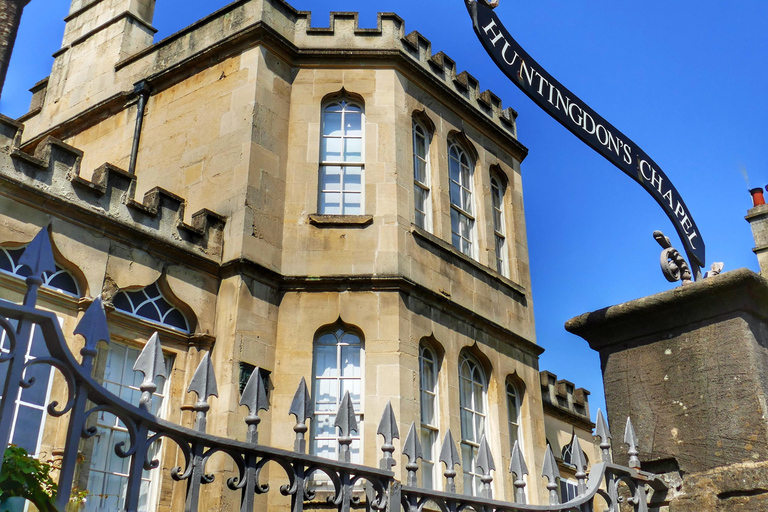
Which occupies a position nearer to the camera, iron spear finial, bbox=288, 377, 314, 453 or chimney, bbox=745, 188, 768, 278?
iron spear finial, bbox=288, 377, 314, 453

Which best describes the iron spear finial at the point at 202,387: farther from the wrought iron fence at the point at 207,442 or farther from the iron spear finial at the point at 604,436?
the iron spear finial at the point at 604,436

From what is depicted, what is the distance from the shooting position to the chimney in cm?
1795

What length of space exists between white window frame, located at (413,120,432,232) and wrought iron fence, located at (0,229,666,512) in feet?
26.8

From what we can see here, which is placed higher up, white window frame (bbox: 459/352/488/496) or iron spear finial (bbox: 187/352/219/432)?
white window frame (bbox: 459/352/488/496)

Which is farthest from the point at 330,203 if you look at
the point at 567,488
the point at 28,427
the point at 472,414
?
the point at 567,488

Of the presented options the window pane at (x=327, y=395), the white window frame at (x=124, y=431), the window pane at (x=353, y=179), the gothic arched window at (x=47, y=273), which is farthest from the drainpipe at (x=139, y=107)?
the window pane at (x=327, y=395)

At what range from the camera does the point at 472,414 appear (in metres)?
12.5

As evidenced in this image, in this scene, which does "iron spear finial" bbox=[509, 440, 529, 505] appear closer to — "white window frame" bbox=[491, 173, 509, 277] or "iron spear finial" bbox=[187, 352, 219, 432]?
"iron spear finial" bbox=[187, 352, 219, 432]

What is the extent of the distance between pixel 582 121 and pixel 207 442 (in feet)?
11.2

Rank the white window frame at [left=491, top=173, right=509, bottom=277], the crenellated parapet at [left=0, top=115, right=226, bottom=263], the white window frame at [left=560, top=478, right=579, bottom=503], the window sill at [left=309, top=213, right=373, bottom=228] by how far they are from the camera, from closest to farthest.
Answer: the crenellated parapet at [left=0, top=115, right=226, bottom=263]
the window sill at [left=309, top=213, right=373, bottom=228]
the white window frame at [left=491, top=173, right=509, bottom=277]
the white window frame at [left=560, top=478, right=579, bottom=503]

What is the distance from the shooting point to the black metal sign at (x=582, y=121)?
5.09 metres

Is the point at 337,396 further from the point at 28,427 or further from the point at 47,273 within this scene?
the point at 47,273

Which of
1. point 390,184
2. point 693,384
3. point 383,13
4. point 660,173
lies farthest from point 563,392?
point 693,384

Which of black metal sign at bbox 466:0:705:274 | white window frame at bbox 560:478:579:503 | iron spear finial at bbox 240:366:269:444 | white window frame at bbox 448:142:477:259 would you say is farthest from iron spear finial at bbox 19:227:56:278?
white window frame at bbox 560:478:579:503
